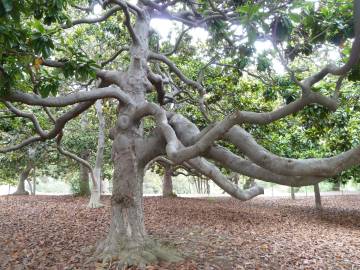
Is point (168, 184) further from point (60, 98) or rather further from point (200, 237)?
point (60, 98)

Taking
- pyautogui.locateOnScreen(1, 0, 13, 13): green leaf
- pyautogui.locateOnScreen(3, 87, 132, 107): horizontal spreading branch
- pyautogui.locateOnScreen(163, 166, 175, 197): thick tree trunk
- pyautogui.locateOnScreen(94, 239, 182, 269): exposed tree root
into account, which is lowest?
pyautogui.locateOnScreen(94, 239, 182, 269): exposed tree root

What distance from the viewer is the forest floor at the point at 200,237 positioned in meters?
6.73

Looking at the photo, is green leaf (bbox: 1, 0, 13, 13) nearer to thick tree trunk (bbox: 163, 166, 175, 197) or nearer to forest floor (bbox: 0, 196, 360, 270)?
forest floor (bbox: 0, 196, 360, 270)

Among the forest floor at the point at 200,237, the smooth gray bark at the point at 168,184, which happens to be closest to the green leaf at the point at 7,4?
the forest floor at the point at 200,237

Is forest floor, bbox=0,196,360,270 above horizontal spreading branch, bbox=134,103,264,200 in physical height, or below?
below

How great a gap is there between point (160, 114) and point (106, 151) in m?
13.4

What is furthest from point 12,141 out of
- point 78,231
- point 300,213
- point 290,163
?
point 290,163

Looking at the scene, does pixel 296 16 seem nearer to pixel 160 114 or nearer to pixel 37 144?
pixel 160 114

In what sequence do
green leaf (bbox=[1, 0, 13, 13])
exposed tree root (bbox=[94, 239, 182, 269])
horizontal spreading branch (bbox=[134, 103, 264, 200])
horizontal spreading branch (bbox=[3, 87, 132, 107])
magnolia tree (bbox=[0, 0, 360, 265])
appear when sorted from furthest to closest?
exposed tree root (bbox=[94, 239, 182, 269]) → horizontal spreading branch (bbox=[3, 87, 132, 107]) → horizontal spreading branch (bbox=[134, 103, 264, 200]) → magnolia tree (bbox=[0, 0, 360, 265]) → green leaf (bbox=[1, 0, 13, 13])

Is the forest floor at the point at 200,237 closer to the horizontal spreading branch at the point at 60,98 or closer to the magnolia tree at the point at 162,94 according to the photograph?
the magnolia tree at the point at 162,94

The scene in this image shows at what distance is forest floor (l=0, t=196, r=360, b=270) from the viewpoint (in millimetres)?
6727

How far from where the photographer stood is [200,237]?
334 inches

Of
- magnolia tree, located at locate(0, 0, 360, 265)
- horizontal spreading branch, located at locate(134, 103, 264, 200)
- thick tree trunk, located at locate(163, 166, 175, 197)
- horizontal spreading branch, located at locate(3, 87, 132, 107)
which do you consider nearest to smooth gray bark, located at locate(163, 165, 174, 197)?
thick tree trunk, located at locate(163, 166, 175, 197)

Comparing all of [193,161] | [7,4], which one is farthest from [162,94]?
[7,4]
